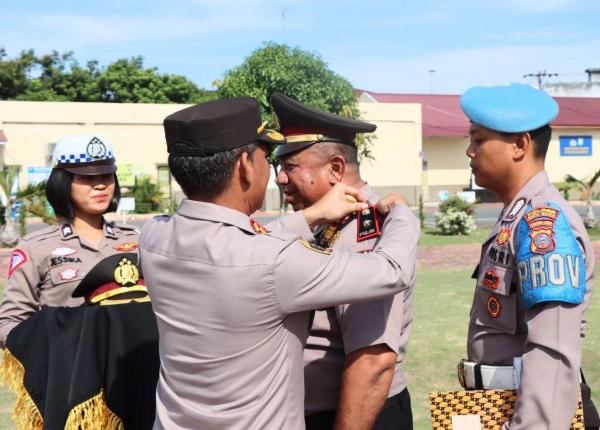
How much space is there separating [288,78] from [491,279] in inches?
721

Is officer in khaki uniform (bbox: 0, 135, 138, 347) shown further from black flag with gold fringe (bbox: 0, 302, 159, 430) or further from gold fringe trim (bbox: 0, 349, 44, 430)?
black flag with gold fringe (bbox: 0, 302, 159, 430)

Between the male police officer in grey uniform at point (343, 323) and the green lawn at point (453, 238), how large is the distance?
13.0m

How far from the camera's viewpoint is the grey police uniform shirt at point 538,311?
1.94 metres

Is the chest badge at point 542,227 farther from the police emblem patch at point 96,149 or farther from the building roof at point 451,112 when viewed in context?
the building roof at point 451,112

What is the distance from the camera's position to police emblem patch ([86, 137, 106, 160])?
3379 millimetres

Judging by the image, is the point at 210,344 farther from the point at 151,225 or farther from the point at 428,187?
the point at 428,187

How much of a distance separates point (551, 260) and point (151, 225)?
108 cm

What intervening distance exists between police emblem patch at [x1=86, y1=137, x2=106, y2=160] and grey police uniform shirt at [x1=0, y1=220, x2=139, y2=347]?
0.34 metres

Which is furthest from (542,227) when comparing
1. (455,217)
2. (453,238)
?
(455,217)

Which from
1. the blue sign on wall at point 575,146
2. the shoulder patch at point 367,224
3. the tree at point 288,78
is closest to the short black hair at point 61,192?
the shoulder patch at point 367,224

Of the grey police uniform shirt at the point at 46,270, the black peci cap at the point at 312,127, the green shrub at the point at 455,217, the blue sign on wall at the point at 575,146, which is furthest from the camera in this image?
the blue sign on wall at the point at 575,146

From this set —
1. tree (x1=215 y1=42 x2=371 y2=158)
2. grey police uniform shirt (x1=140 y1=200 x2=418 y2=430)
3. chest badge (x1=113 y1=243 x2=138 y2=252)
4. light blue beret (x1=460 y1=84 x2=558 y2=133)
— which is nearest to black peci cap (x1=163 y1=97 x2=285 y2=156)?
grey police uniform shirt (x1=140 y1=200 x2=418 y2=430)

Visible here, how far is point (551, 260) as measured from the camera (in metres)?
1.96

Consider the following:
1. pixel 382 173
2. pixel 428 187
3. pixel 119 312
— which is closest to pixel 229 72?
pixel 382 173
